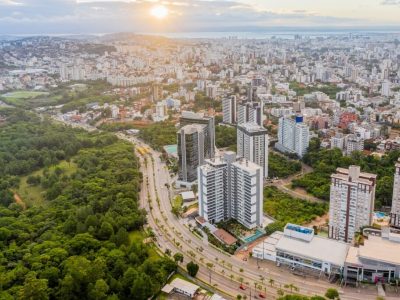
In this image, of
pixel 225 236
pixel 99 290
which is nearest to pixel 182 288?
pixel 99 290

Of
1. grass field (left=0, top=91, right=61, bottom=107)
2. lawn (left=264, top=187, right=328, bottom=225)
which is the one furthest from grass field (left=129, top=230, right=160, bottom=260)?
grass field (left=0, top=91, right=61, bottom=107)

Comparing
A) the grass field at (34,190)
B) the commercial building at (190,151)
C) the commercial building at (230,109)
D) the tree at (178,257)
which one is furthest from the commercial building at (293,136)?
the tree at (178,257)

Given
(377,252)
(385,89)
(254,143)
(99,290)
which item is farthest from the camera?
(385,89)

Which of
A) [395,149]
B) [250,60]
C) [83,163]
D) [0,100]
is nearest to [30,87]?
[0,100]

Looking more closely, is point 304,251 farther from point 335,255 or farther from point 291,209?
point 291,209

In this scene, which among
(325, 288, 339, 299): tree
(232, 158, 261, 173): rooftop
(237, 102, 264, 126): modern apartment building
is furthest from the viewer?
(237, 102, 264, 126): modern apartment building

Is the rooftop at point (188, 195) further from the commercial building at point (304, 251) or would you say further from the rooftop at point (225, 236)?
the commercial building at point (304, 251)

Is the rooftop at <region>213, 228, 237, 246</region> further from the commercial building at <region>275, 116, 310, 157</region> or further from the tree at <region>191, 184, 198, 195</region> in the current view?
the commercial building at <region>275, 116, 310, 157</region>

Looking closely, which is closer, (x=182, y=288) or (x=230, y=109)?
(x=182, y=288)
